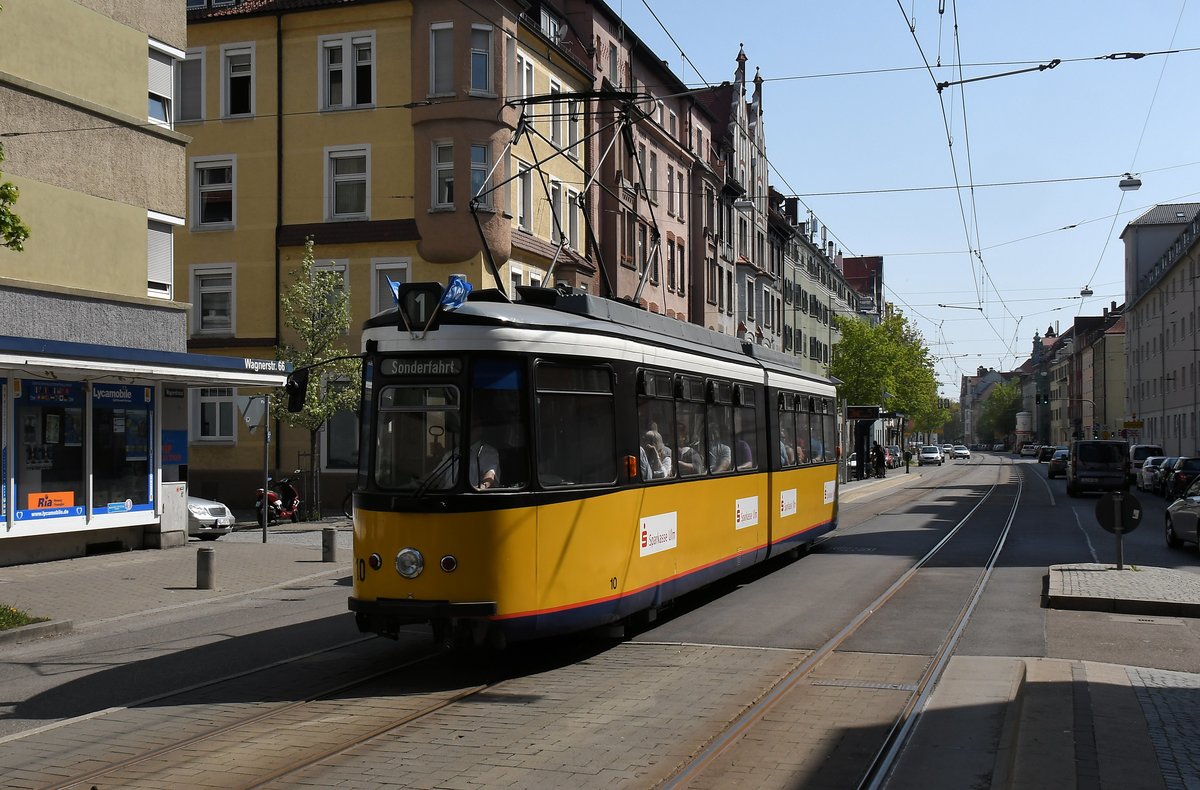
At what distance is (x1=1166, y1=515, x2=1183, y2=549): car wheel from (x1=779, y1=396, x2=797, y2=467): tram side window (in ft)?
30.1

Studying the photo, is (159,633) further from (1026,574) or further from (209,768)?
(1026,574)

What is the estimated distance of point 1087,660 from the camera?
35.6 feet

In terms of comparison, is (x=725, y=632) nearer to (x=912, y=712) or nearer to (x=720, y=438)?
(x=720, y=438)

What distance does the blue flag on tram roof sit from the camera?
995 centimetres

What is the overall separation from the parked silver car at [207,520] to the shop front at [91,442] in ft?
5.12

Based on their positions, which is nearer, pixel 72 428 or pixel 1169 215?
pixel 72 428

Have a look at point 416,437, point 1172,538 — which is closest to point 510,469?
point 416,437

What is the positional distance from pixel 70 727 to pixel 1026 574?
13.8m

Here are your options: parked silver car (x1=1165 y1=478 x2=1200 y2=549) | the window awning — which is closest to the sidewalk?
the window awning

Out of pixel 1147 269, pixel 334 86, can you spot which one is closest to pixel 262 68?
pixel 334 86

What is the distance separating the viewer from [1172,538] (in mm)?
23031

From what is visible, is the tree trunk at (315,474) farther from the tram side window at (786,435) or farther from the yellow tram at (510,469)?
the yellow tram at (510,469)

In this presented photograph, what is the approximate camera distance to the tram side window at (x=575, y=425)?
10070 millimetres

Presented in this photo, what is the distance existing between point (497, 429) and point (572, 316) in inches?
60.4
